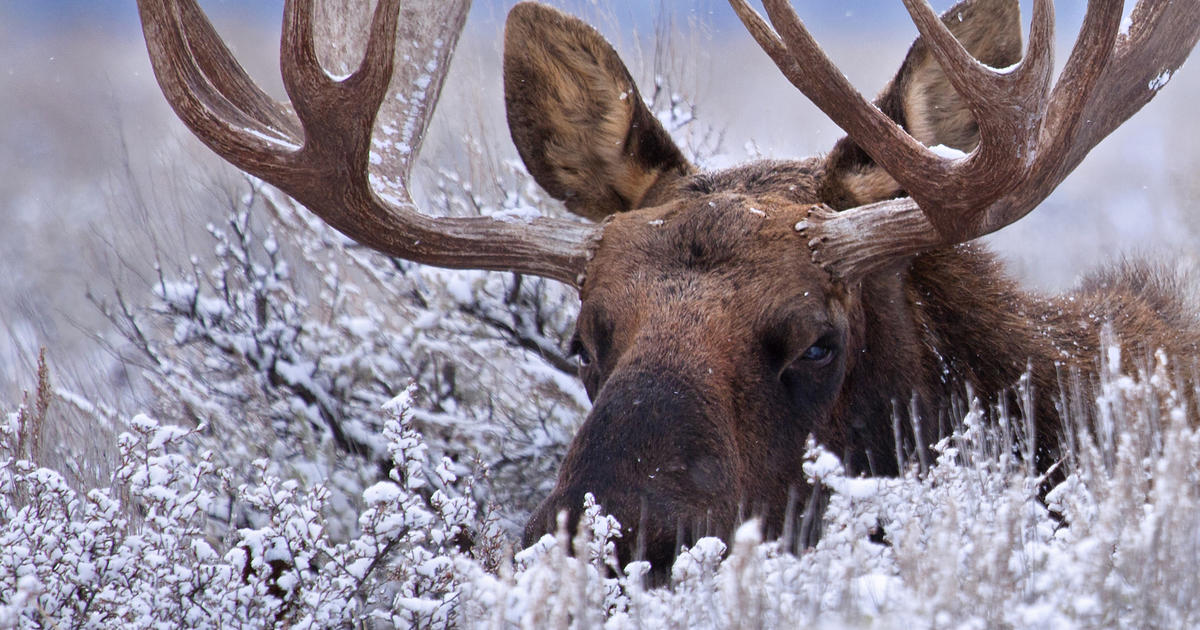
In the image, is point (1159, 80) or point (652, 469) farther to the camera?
point (1159, 80)

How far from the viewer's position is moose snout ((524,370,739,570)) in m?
3.07

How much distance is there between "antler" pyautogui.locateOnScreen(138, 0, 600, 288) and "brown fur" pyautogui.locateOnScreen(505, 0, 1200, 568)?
345mm

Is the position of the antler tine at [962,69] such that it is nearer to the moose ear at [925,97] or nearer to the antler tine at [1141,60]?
the antler tine at [1141,60]

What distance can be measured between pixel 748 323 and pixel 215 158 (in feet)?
15.4

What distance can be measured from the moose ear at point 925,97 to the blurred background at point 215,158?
1380 mm

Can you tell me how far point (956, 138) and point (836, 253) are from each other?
0.96 metres

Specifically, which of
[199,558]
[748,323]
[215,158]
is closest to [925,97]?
[748,323]

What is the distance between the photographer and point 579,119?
15.3 feet

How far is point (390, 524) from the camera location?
321cm

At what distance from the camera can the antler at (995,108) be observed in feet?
10.3

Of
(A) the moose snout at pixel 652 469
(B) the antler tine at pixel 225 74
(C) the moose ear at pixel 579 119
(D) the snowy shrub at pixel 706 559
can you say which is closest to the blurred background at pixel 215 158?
(C) the moose ear at pixel 579 119

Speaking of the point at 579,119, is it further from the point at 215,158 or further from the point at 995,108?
the point at 215,158

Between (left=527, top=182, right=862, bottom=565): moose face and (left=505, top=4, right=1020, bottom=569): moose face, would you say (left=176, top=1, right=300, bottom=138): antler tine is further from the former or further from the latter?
(left=527, top=182, right=862, bottom=565): moose face

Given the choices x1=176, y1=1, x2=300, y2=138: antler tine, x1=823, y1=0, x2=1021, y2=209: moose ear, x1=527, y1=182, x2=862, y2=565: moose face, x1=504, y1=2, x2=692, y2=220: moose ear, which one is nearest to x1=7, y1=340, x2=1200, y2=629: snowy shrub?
x1=527, y1=182, x2=862, y2=565: moose face
